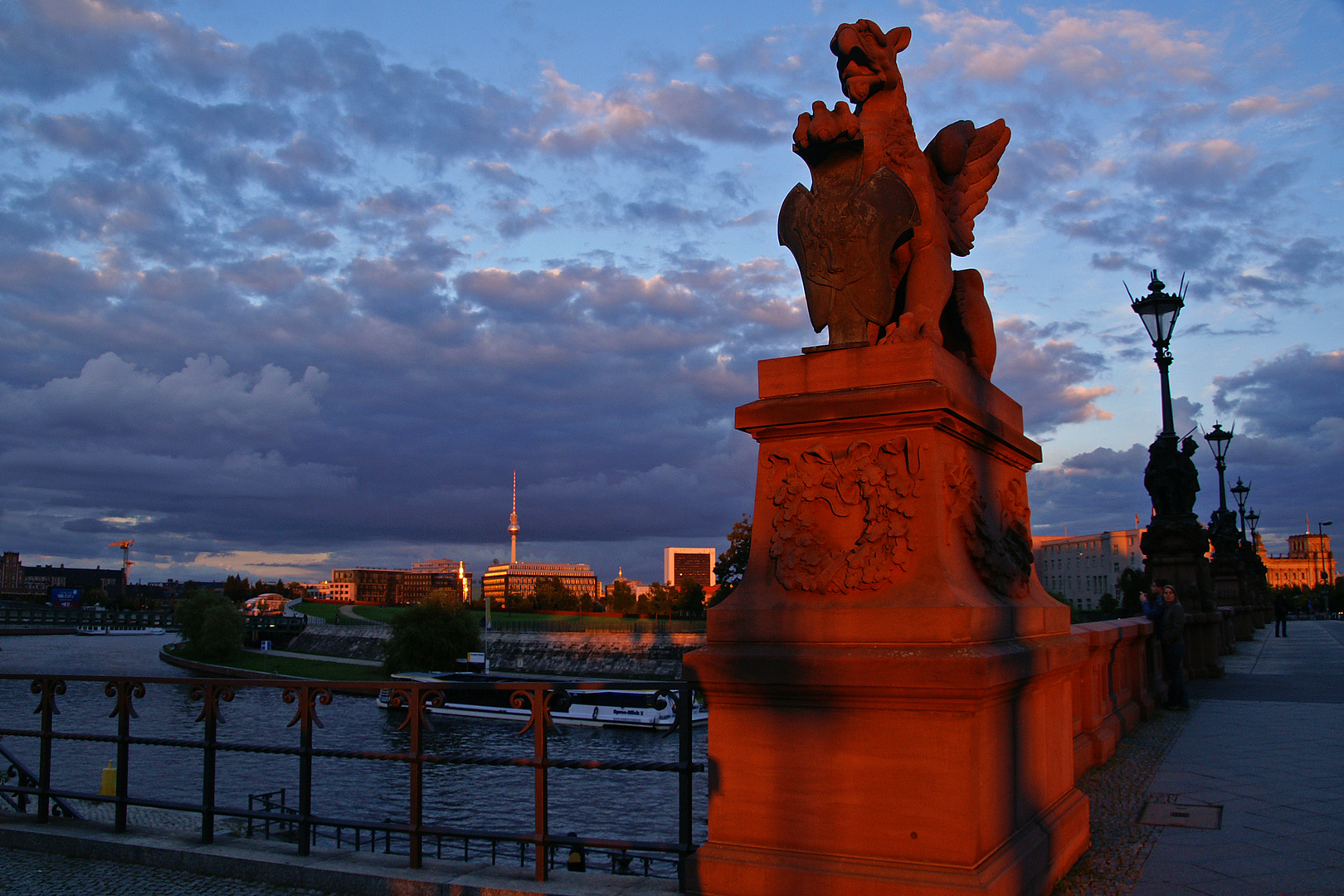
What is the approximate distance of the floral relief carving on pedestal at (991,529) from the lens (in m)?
3.78

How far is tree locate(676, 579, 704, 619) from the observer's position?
9838 centimetres

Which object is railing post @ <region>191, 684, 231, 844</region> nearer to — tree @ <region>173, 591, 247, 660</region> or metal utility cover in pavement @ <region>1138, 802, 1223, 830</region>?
metal utility cover in pavement @ <region>1138, 802, 1223, 830</region>

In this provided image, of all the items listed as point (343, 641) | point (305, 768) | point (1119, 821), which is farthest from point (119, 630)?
point (1119, 821)

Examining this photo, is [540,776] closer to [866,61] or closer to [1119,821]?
[1119,821]

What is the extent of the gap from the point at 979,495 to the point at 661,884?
210cm

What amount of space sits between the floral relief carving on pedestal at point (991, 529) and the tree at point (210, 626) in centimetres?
8630

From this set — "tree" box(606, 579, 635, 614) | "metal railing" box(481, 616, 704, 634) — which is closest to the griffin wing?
"metal railing" box(481, 616, 704, 634)

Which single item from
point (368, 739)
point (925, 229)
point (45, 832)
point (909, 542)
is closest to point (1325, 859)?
point (909, 542)

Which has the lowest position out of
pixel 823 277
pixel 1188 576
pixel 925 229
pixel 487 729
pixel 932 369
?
pixel 487 729

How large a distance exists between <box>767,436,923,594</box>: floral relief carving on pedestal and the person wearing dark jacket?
8.83m

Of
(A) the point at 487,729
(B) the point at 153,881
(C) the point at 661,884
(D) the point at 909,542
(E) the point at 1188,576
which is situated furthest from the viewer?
(A) the point at 487,729

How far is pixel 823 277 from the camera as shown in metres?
4.23

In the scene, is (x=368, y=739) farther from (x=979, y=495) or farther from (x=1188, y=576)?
(x=979, y=495)

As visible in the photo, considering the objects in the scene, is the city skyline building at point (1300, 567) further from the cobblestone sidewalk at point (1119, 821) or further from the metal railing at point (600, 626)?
the cobblestone sidewalk at point (1119, 821)
